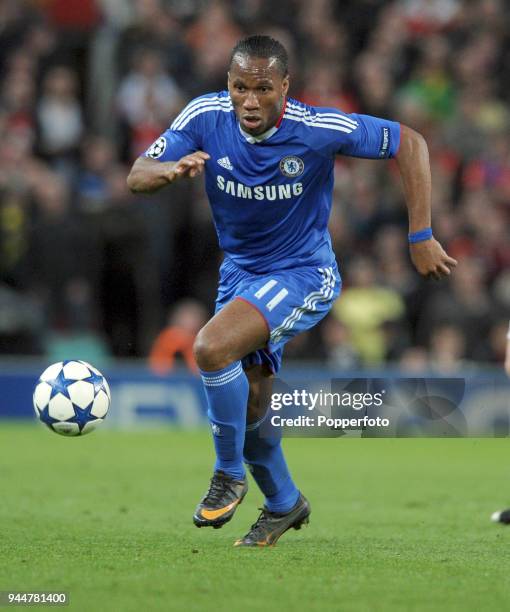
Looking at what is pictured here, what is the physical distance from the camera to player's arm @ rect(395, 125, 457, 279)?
683 centimetres

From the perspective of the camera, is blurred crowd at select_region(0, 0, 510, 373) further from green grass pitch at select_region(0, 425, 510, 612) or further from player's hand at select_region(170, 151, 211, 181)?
player's hand at select_region(170, 151, 211, 181)

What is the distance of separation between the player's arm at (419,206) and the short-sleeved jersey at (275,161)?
7 centimetres

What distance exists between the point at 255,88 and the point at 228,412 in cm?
160

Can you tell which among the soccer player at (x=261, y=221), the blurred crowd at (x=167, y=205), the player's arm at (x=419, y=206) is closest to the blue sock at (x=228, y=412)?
the soccer player at (x=261, y=221)

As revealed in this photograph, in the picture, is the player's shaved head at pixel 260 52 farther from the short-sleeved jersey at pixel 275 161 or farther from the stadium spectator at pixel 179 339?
the stadium spectator at pixel 179 339

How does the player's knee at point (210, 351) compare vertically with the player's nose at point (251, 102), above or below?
below

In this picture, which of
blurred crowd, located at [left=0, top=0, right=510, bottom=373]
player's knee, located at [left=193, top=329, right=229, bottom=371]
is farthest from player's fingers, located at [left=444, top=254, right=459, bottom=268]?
blurred crowd, located at [left=0, top=0, right=510, bottom=373]

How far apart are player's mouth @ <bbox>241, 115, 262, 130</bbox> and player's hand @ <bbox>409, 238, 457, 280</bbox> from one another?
3.27 feet

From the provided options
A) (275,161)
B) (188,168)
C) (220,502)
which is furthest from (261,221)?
(220,502)

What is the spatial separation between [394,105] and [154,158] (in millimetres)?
10356

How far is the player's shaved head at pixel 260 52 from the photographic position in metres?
6.79

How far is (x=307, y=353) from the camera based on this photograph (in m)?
15.3

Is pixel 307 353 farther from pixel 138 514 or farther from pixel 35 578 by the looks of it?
pixel 35 578

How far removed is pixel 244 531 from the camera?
815cm
